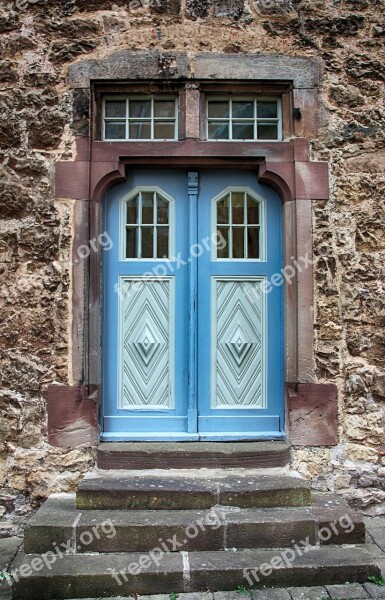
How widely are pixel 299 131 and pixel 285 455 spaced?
8.40ft

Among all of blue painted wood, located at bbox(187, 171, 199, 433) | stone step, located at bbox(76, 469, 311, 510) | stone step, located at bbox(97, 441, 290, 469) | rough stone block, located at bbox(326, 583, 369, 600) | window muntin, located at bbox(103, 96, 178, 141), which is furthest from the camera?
window muntin, located at bbox(103, 96, 178, 141)

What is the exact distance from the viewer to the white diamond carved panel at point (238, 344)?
4.27 meters

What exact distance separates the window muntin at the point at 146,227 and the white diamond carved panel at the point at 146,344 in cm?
24

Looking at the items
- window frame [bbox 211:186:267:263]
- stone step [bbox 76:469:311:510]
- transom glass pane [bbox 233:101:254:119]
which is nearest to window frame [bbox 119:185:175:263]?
window frame [bbox 211:186:267:263]

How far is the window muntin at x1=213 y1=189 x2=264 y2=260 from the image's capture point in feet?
14.2

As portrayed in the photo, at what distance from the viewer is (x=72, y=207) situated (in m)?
4.09

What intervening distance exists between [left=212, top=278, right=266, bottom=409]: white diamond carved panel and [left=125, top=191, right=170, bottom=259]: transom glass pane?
0.56 m

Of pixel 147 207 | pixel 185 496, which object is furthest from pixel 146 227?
pixel 185 496

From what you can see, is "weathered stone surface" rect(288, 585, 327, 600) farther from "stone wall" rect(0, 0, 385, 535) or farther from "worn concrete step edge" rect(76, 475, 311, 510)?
"stone wall" rect(0, 0, 385, 535)

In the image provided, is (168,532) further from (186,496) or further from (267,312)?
(267,312)

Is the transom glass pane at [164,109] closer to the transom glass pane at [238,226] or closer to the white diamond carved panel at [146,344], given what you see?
the transom glass pane at [238,226]

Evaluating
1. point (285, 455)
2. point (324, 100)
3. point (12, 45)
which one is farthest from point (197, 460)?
point (12, 45)

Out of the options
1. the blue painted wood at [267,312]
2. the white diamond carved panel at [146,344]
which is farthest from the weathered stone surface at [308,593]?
the white diamond carved panel at [146,344]

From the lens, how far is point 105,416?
4.20m
